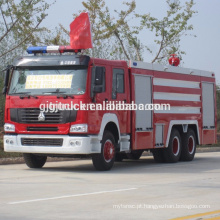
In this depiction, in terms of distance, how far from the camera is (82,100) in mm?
16719

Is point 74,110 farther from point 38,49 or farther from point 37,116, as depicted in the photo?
point 38,49

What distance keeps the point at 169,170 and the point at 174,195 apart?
5.88 meters

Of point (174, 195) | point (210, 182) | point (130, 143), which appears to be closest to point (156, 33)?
point (130, 143)

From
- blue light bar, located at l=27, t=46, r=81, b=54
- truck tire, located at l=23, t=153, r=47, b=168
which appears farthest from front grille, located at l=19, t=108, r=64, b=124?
blue light bar, located at l=27, t=46, r=81, b=54

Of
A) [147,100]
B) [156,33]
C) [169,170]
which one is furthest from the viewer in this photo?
[156,33]

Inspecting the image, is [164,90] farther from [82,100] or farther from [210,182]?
[210,182]

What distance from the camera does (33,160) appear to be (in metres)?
18.4

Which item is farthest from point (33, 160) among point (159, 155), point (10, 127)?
point (159, 155)

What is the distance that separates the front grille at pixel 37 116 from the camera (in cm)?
1681

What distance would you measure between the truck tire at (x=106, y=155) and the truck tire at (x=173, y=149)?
11.4ft

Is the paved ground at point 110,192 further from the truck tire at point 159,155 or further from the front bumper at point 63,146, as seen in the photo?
the truck tire at point 159,155

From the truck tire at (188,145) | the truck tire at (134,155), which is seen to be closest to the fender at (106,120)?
the truck tire at (134,155)

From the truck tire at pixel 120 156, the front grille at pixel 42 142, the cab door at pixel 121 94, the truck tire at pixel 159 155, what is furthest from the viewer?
the truck tire at pixel 120 156

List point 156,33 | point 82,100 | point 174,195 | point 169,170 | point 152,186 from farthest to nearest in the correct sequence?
1. point 156,33
2. point 169,170
3. point 82,100
4. point 152,186
5. point 174,195
